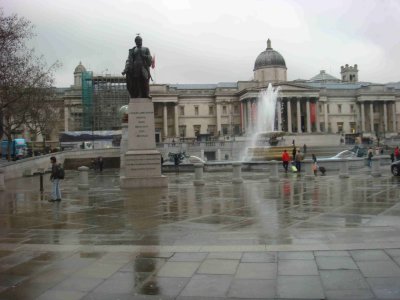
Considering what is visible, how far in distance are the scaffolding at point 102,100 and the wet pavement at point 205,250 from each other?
86617 millimetres

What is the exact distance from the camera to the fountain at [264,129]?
1896 inches

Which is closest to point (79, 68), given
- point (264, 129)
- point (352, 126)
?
point (264, 129)

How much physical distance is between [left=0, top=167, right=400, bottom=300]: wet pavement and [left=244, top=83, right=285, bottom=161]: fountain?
3228 cm

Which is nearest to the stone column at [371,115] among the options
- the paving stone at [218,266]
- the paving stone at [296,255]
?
the paving stone at [296,255]

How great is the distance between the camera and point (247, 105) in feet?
380

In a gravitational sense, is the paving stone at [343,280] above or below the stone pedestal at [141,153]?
below

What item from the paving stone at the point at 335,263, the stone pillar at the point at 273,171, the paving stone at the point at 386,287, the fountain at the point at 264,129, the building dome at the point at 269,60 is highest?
the building dome at the point at 269,60

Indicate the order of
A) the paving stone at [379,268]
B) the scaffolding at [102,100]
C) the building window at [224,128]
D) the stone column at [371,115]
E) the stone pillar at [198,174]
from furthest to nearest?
the stone column at [371,115], the building window at [224,128], the scaffolding at [102,100], the stone pillar at [198,174], the paving stone at [379,268]

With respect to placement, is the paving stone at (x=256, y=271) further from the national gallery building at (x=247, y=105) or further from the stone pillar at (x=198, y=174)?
the national gallery building at (x=247, y=105)

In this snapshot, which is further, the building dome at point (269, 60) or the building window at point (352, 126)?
the building window at point (352, 126)

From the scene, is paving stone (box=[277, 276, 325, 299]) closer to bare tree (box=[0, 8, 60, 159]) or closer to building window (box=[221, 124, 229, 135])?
bare tree (box=[0, 8, 60, 159])

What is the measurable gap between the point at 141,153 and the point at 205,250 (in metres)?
13.9

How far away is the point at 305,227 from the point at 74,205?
8738 millimetres

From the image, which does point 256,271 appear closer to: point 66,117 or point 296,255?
point 296,255
